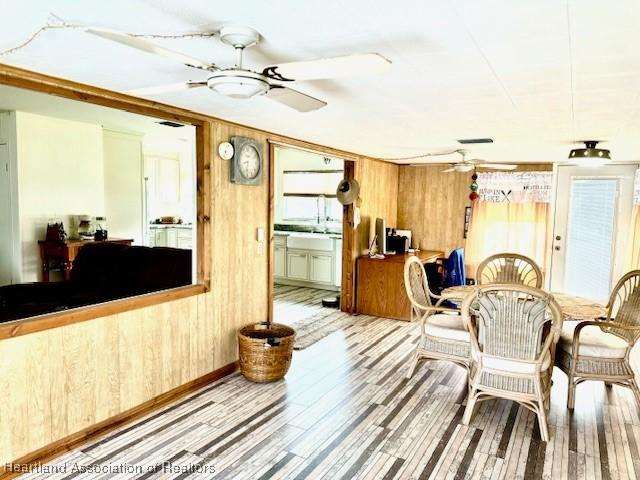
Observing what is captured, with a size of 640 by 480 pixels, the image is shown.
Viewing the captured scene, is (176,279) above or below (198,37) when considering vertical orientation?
below

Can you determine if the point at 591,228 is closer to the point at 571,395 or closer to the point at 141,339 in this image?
the point at 571,395

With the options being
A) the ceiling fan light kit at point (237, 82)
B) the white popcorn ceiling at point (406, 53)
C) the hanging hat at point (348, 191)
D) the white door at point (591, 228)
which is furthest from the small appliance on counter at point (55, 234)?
the white door at point (591, 228)

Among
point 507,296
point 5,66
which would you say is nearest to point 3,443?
point 5,66

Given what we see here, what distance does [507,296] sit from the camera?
272 cm

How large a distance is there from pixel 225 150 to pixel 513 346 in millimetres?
2528

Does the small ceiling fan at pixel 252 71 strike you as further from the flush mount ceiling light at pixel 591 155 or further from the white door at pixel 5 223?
the white door at pixel 5 223

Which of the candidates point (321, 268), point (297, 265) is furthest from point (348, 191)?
point (297, 265)

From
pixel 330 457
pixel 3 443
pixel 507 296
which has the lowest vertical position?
pixel 330 457

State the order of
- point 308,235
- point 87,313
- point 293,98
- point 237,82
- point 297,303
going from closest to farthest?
point 237,82 < point 293,98 < point 87,313 < point 297,303 < point 308,235

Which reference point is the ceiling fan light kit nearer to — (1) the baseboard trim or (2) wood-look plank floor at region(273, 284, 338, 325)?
(1) the baseboard trim

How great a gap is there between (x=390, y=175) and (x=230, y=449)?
4895 millimetres

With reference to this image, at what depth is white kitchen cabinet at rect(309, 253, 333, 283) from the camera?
6.96m

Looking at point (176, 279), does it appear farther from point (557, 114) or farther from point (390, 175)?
point (390, 175)

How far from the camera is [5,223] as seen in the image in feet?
15.8
